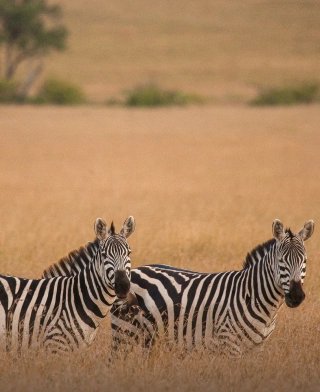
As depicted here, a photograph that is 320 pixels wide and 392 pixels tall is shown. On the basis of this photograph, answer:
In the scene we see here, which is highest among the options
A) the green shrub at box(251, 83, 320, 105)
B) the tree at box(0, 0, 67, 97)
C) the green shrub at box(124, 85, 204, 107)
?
the tree at box(0, 0, 67, 97)

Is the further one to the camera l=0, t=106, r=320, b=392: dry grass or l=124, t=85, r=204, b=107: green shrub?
l=124, t=85, r=204, b=107: green shrub

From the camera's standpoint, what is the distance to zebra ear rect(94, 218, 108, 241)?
6.35 m

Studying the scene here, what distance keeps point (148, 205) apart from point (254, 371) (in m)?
11.6

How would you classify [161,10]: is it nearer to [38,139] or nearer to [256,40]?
[256,40]

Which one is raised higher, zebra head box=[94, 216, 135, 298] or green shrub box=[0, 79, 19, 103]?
green shrub box=[0, 79, 19, 103]

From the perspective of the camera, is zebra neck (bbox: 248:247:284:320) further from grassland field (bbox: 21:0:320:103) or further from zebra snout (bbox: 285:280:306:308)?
grassland field (bbox: 21:0:320:103)

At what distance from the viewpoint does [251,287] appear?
6508 millimetres

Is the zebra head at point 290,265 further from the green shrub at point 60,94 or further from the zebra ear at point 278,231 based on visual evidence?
the green shrub at point 60,94

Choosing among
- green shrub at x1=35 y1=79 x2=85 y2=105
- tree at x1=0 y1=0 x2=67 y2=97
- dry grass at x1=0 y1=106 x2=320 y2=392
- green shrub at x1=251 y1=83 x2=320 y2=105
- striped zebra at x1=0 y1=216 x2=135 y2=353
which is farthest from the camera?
tree at x1=0 y1=0 x2=67 y2=97

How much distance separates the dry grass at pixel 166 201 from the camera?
602 centimetres

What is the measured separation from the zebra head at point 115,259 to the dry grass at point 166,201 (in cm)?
59

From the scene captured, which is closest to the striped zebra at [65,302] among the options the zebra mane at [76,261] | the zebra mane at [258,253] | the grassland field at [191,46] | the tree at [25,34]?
the zebra mane at [76,261]

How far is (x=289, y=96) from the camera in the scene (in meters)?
47.5

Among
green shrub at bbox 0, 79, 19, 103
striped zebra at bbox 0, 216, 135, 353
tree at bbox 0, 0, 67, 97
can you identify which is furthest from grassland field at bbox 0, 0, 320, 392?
tree at bbox 0, 0, 67, 97
